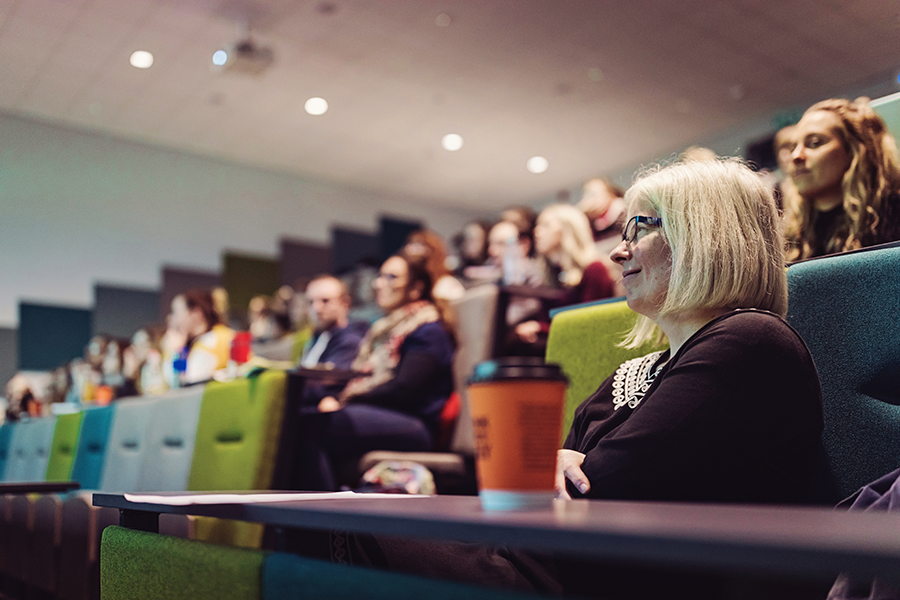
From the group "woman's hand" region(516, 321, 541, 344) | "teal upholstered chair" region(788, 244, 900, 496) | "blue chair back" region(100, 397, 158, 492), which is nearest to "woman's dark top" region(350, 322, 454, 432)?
"woman's hand" region(516, 321, 541, 344)

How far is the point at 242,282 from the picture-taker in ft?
25.1

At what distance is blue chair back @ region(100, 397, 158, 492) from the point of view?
2297 millimetres

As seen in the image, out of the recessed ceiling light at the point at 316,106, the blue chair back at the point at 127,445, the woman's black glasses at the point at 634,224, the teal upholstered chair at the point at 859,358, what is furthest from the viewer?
the recessed ceiling light at the point at 316,106

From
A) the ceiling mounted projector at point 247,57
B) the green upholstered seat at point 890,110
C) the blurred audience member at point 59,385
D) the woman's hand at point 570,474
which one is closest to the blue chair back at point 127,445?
the woman's hand at point 570,474

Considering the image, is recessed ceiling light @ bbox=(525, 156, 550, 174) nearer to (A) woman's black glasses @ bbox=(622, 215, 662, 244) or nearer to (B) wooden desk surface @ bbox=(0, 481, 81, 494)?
(B) wooden desk surface @ bbox=(0, 481, 81, 494)

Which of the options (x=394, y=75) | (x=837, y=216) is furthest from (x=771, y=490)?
(x=394, y=75)

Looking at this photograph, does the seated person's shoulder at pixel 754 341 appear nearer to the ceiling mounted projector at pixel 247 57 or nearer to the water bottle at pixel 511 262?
the water bottle at pixel 511 262

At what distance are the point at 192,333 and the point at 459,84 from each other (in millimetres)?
3088

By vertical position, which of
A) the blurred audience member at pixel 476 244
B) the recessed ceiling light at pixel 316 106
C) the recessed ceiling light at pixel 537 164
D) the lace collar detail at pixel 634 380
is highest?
the recessed ceiling light at pixel 316 106

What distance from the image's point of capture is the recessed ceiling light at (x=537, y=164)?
745 centimetres

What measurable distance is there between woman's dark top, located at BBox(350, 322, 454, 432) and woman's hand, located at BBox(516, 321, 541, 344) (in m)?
0.28

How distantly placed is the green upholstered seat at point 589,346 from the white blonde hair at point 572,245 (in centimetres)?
170

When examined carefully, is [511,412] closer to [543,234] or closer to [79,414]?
[543,234]

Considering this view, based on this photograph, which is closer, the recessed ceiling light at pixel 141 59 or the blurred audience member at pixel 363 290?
the blurred audience member at pixel 363 290
